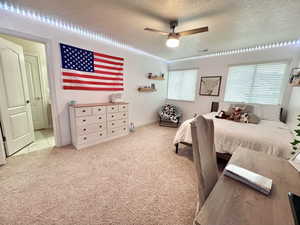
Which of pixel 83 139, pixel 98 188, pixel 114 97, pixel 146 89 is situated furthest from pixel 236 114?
pixel 83 139

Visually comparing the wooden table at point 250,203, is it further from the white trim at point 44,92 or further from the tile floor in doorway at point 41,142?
the white trim at point 44,92

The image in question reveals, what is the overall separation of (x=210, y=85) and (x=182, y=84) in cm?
109

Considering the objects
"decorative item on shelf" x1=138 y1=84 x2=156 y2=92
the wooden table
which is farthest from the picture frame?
the wooden table

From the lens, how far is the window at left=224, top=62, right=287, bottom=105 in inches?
129

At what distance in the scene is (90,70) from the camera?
3.01 m

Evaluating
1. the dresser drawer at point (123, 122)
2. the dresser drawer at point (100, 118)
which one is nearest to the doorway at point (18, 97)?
the dresser drawer at point (100, 118)

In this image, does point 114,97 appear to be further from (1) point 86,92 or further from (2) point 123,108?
(1) point 86,92

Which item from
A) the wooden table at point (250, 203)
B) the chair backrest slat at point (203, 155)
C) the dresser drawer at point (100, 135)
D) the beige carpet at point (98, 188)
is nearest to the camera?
the wooden table at point (250, 203)

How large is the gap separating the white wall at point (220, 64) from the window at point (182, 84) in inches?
7.4

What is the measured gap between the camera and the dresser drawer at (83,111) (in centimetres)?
257

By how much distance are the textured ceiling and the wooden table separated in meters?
2.10

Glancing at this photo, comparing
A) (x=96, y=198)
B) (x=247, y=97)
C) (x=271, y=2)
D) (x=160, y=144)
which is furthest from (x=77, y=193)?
(x=247, y=97)

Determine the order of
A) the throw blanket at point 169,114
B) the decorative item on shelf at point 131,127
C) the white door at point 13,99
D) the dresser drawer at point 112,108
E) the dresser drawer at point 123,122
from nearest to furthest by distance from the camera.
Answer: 1. the white door at point 13,99
2. the dresser drawer at point 112,108
3. the dresser drawer at point 123,122
4. the decorative item on shelf at point 131,127
5. the throw blanket at point 169,114

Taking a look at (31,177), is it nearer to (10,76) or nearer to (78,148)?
(78,148)
